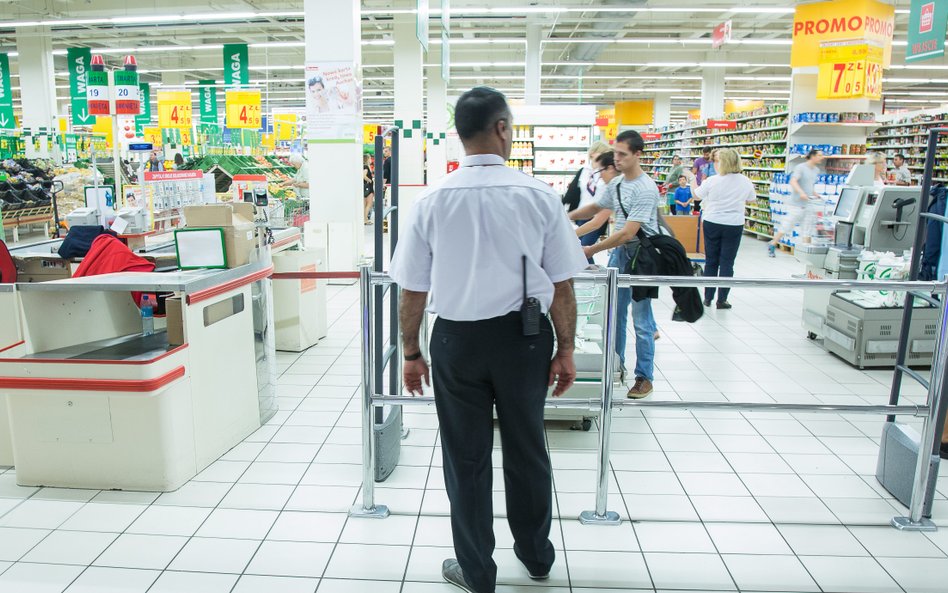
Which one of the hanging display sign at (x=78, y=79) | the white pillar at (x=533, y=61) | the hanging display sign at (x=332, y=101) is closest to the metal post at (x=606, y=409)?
the hanging display sign at (x=332, y=101)

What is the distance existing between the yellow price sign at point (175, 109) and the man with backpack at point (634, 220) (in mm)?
14803

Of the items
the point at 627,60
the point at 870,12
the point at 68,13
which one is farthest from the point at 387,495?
the point at 627,60

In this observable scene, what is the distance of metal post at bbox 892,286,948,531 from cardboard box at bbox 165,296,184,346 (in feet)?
10.6

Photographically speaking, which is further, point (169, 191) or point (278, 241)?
point (278, 241)

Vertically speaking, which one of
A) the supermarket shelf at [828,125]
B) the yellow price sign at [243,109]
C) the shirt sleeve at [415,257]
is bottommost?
the shirt sleeve at [415,257]

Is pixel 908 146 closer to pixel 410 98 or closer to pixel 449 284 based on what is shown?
pixel 410 98

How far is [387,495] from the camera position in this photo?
3170mm

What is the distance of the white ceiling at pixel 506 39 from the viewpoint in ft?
46.9

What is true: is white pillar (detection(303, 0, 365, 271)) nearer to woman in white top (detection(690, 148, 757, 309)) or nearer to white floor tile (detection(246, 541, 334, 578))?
woman in white top (detection(690, 148, 757, 309))

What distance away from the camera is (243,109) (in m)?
15.6

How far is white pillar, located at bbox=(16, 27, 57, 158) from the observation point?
55.3 feet

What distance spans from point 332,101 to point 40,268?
4414 mm

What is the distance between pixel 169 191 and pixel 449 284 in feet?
11.8

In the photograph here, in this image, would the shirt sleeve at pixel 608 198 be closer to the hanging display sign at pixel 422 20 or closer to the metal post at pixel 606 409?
the metal post at pixel 606 409
